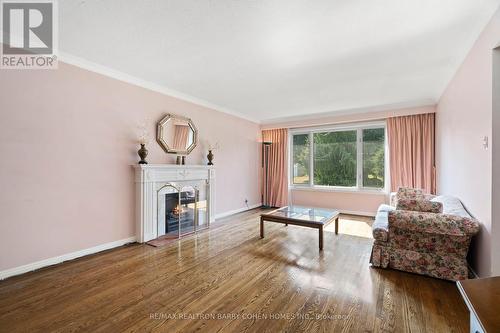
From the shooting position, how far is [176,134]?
13.1 ft

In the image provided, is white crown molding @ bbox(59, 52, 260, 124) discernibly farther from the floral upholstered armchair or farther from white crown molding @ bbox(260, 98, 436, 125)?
the floral upholstered armchair

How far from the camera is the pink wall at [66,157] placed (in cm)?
234

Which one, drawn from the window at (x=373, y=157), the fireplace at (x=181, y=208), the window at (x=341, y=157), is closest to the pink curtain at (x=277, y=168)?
the window at (x=341, y=157)

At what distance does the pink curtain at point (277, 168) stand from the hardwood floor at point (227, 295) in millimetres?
3128

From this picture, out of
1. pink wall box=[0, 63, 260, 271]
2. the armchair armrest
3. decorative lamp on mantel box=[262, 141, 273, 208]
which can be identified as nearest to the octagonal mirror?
pink wall box=[0, 63, 260, 271]

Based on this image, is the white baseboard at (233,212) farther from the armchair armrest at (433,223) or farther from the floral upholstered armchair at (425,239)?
the armchair armrest at (433,223)

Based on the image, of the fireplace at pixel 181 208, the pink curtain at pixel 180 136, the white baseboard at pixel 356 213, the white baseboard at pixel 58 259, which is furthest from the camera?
the white baseboard at pixel 356 213

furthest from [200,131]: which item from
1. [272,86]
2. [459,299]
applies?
[459,299]

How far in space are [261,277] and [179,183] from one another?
2.26m

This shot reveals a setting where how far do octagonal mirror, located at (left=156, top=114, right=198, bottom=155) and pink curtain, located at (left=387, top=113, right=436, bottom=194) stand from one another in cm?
423

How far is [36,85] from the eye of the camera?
248 cm

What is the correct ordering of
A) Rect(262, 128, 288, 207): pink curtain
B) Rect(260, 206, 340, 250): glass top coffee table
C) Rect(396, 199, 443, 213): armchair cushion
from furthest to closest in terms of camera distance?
1. Rect(262, 128, 288, 207): pink curtain
2. Rect(260, 206, 340, 250): glass top coffee table
3. Rect(396, 199, 443, 213): armchair cushion

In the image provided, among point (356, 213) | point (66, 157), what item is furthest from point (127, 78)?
point (356, 213)

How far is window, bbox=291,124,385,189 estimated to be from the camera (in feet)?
16.8
